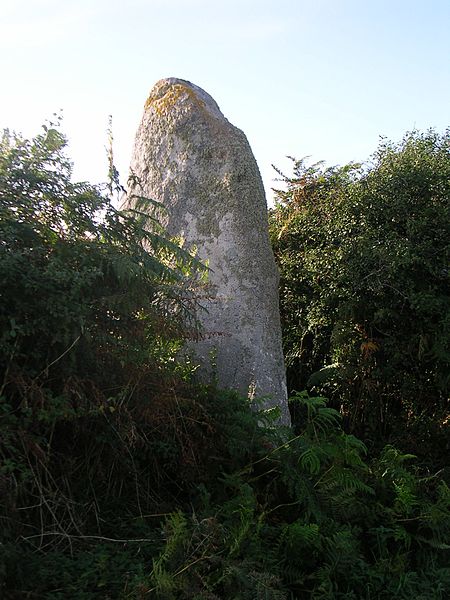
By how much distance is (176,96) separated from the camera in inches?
302

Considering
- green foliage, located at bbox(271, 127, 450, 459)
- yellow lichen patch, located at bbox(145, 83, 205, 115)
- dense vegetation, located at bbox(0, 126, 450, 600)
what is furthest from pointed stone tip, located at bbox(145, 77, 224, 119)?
dense vegetation, located at bbox(0, 126, 450, 600)

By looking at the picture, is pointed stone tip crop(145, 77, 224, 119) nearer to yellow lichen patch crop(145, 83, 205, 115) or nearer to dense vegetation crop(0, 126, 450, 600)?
yellow lichen patch crop(145, 83, 205, 115)

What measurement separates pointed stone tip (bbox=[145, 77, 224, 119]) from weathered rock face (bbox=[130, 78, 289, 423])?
0.01 m

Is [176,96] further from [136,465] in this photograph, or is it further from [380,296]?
[136,465]

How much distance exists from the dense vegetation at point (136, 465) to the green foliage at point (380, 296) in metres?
3.82

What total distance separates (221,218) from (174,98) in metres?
1.47

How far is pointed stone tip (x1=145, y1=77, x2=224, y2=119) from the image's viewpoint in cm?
764

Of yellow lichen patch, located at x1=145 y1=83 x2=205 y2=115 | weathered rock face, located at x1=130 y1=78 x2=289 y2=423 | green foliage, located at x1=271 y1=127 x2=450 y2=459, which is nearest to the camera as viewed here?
weathered rock face, located at x1=130 y1=78 x2=289 y2=423

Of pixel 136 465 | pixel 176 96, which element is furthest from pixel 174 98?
pixel 136 465

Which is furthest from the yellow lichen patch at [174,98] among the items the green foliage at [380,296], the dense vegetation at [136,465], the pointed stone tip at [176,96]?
the dense vegetation at [136,465]

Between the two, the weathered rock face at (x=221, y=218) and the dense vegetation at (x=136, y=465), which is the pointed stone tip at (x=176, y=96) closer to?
the weathered rock face at (x=221, y=218)

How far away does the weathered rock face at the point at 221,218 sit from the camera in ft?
21.7

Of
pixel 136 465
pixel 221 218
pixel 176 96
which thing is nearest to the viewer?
pixel 136 465

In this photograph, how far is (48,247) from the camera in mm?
4215
